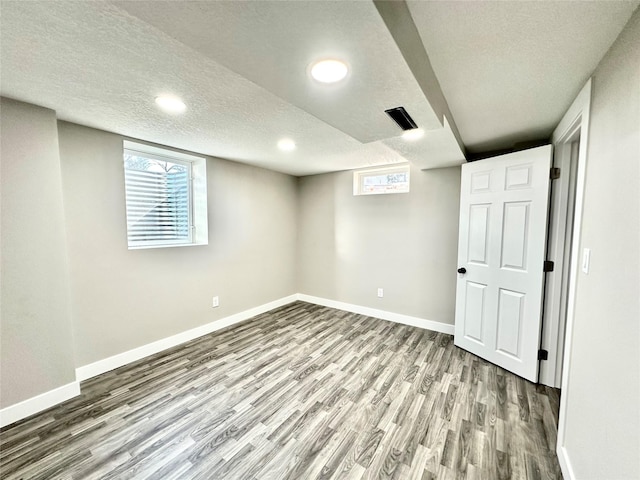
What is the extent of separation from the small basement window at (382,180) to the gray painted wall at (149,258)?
4.12 ft

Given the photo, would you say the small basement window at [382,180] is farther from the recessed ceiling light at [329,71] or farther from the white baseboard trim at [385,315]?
the recessed ceiling light at [329,71]

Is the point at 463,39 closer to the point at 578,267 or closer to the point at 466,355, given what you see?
the point at 578,267

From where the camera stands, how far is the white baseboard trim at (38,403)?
1771 mm

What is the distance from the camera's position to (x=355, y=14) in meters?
0.80

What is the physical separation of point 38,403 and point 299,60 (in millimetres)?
2888

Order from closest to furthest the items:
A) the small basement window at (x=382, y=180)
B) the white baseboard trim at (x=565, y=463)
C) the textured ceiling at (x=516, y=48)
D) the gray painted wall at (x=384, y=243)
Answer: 1. the textured ceiling at (x=516, y=48)
2. the white baseboard trim at (x=565, y=463)
3. the gray painted wall at (x=384, y=243)
4. the small basement window at (x=382, y=180)

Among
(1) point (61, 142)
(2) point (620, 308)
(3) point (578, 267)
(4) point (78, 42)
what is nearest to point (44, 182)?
(1) point (61, 142)

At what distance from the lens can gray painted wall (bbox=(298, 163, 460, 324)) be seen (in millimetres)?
3287

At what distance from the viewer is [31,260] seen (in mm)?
1843

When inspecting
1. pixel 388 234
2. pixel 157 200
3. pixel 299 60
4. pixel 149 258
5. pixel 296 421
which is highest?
pixel 299 60

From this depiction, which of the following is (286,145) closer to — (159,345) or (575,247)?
(575,247)

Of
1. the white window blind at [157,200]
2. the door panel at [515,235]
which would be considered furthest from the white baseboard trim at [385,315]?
the white window blind at [157,200]

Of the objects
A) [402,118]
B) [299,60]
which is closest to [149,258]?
[299,60]

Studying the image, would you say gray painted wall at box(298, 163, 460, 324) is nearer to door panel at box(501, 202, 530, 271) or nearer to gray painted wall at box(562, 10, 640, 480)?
door panel at box(501, 202, 530, 271)
